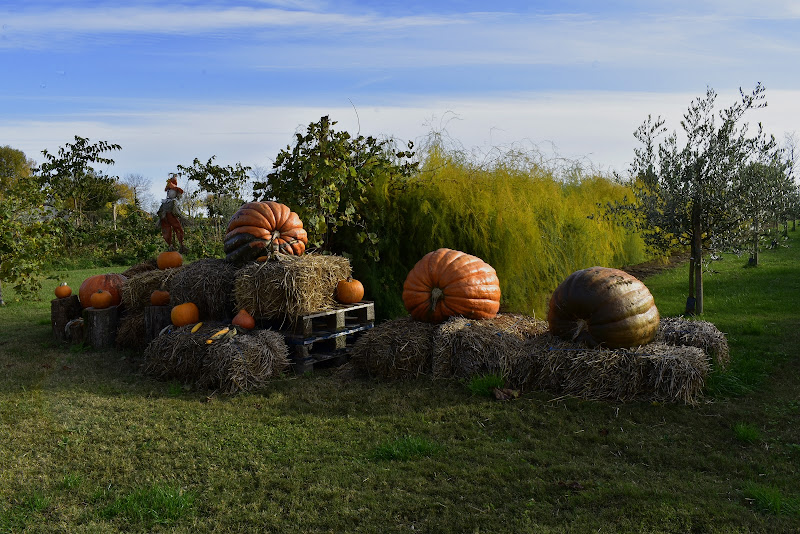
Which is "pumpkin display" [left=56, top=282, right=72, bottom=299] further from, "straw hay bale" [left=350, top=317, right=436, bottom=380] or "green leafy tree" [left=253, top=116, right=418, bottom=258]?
"straw hay bale" [left=350, top=317, right=436, bottom=380]

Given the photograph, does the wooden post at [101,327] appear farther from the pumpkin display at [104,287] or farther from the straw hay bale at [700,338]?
the straw hay bale at [700,338]

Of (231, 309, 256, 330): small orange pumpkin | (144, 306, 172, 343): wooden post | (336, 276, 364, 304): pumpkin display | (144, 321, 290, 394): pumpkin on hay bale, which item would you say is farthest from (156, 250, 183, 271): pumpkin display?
(336, 276, 364, 304): pumpkin display

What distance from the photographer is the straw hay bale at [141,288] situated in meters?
7.50

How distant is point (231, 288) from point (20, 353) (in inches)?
109

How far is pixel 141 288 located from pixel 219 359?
259cm

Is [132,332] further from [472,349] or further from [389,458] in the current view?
[389,458]

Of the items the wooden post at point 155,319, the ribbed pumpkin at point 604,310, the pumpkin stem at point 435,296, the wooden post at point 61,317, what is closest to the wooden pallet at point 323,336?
the pumpkin stem at point 435,296

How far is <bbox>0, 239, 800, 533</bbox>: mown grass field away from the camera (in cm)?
319

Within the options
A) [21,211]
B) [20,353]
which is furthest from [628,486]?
[21,211]

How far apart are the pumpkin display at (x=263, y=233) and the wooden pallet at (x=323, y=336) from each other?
855 mm

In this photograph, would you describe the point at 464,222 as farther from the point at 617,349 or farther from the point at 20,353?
the point at 20,353

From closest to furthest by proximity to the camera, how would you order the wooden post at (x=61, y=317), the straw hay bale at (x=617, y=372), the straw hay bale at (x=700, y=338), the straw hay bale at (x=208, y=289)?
the straw hay bale at (x=617, y=372)
the straw hay bale at (x=700, y=338)
the straw hay bale at (x=208, y=289)
the wooden post at (x=61, y=317)

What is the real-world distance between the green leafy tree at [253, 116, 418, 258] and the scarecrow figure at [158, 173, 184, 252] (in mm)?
1011

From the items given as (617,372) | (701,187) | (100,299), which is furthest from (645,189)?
(100,299)
